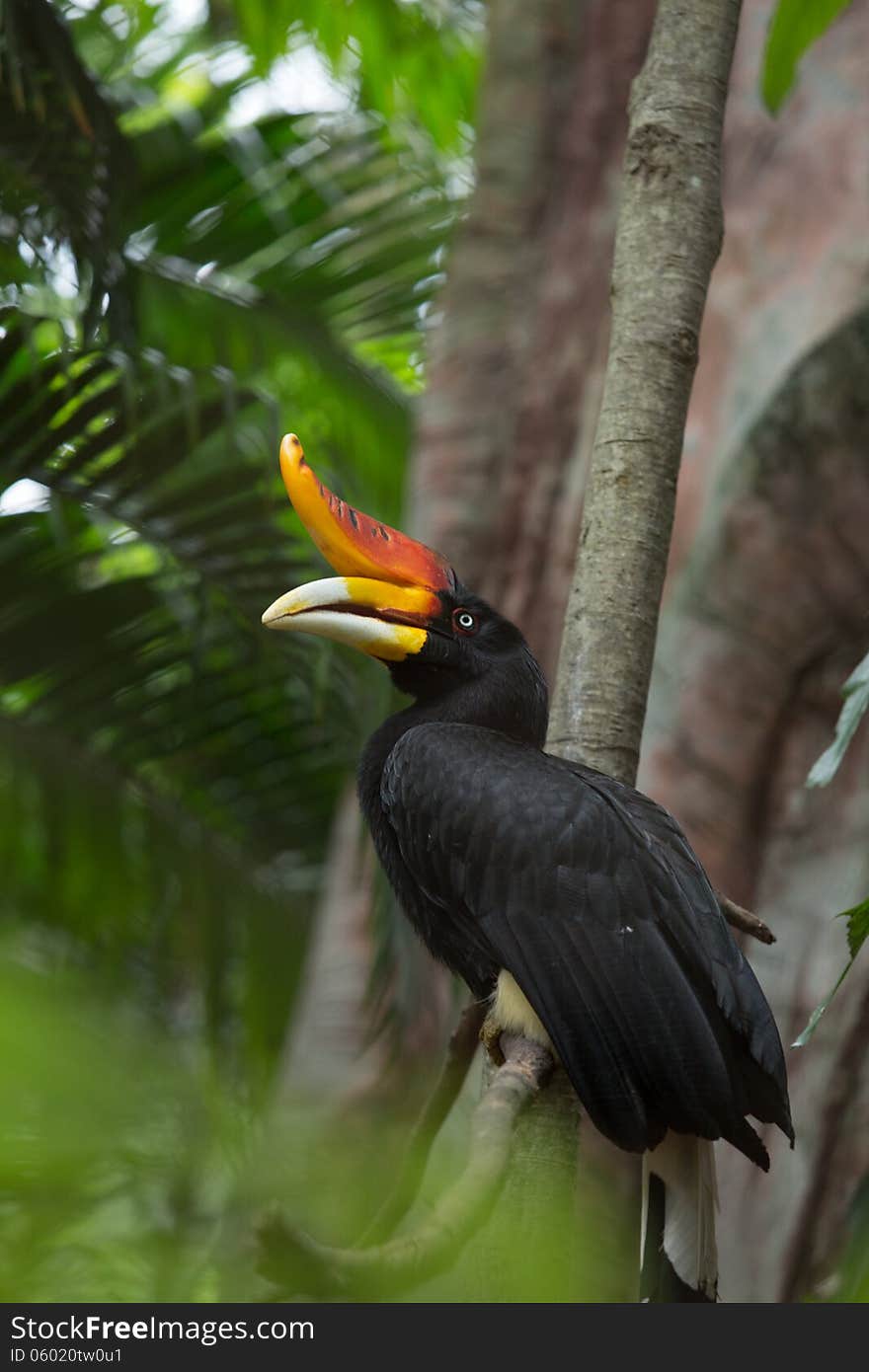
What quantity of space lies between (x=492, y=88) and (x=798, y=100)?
1.14m

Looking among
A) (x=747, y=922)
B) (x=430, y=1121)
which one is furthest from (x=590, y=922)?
(x=430, y=1121)

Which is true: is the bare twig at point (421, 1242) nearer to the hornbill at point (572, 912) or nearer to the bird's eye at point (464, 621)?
the hornbill at point (572, 912)

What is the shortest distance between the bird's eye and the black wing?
0.88ft

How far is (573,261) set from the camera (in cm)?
435

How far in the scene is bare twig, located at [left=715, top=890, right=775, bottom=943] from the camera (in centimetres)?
177

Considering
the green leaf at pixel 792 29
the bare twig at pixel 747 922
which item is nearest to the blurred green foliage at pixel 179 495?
the bare twig at pixel 747 922

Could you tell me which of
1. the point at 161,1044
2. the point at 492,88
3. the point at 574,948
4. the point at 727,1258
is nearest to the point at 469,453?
the point at 492,88

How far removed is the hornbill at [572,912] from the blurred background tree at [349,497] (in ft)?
2.29

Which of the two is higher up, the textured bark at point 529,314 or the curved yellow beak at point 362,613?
the textured bark at point 529,314

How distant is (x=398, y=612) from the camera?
2260 mm

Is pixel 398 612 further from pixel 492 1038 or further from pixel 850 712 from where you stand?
pixel 850 712

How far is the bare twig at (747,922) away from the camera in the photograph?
1.77 m
